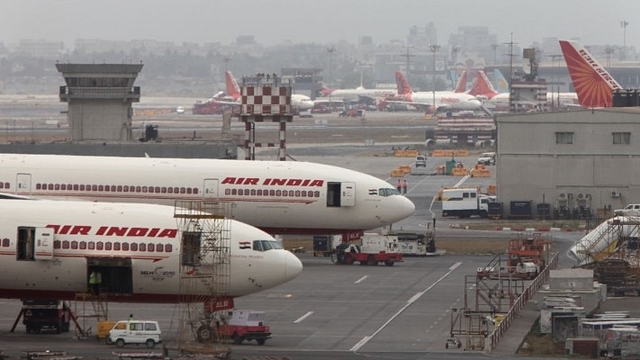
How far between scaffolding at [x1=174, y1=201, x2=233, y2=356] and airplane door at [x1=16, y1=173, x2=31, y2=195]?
23.4 m

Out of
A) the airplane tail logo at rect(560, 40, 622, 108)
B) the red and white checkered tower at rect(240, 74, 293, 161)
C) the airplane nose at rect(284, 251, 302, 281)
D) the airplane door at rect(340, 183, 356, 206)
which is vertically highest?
the airplane tail logo at rect(560, 40, 622, 108)

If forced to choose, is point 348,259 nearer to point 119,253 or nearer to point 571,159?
point 571,159

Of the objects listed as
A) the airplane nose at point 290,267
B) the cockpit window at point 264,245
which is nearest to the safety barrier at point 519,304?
the airplane nose at point 290,267

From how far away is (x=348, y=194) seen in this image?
92.1 meters

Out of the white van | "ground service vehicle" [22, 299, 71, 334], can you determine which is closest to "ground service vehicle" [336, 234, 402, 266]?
"ground service vehicle" [22, 299, 71, 334]

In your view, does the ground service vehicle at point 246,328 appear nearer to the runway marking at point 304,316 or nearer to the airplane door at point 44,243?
the runway marking at point 304,316

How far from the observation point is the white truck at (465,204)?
129m

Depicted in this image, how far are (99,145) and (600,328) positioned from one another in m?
52.3

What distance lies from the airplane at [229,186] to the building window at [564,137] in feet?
113

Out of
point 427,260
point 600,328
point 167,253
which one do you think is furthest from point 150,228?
point 427,260

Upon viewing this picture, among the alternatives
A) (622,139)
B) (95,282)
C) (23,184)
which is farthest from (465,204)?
(95,282)

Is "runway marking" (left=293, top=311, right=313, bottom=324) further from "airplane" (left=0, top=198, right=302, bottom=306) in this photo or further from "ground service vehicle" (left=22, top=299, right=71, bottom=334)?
"ground service vehicle" (left=22, top=299, right=71, bottom=334)

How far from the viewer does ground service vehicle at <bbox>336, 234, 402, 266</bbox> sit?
97.1 meters

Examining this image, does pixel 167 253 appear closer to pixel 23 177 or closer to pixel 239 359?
pixel 239 359
